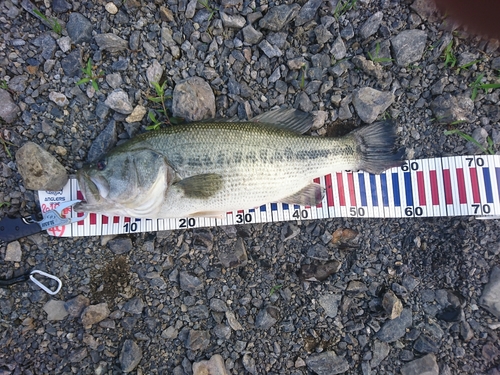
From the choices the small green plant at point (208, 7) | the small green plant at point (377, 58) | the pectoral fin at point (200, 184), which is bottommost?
the pectoral fin at point (200, 184)

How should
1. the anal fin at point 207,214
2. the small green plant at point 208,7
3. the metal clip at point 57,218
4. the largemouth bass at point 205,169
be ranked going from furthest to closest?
the small green plant at point 208,7
the metal clip at point 57,218
the anal fin at point 207,214
the largemouth bass at point 205,169

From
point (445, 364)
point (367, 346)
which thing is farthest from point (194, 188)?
point (445, 364)

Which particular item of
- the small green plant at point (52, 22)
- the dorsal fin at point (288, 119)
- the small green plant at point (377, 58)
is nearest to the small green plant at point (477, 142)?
the small green plant at point (377, 58)

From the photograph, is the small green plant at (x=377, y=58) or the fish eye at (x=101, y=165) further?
the small green plant at (x=377, y=58)

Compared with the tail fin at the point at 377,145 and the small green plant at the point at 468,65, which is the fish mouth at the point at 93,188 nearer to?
the tail fin at the point at 377,145

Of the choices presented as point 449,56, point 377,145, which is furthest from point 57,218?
point 449,56

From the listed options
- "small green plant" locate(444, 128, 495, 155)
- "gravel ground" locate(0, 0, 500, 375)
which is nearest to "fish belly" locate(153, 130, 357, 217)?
"gravel ground" locate(0, 0, 500, 375)

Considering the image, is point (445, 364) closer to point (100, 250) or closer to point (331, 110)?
point (331, 110)
